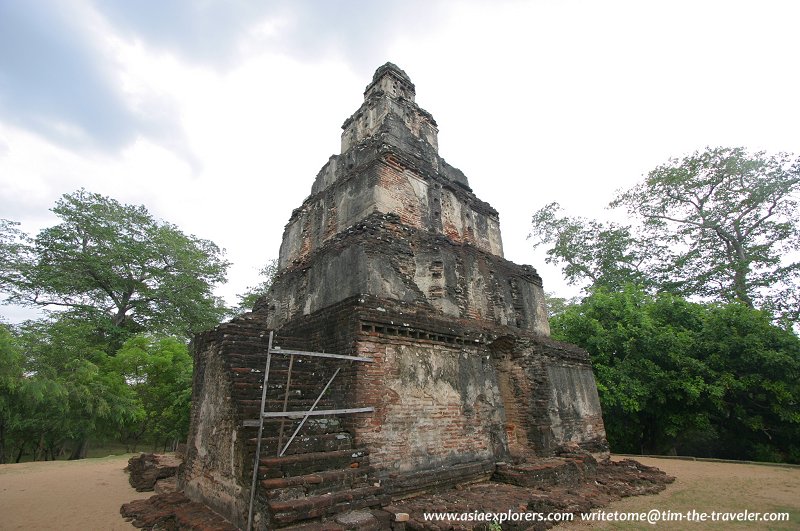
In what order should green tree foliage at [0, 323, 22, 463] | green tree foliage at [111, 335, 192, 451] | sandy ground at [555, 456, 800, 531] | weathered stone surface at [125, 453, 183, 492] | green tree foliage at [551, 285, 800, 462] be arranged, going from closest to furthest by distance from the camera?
sandy ground at [555, 456, 800, 531]
weathered stone surface at [125, 453, 183, 492]
green tree foliage at [0, 323, 22, 463]
green tree foliage at [551, 285, 800, 462]
green tree foliage at [111, 335, 192, 451]

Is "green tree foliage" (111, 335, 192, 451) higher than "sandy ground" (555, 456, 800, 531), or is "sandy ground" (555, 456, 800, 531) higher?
"green tree foliage" (111, 335, 192, 451)

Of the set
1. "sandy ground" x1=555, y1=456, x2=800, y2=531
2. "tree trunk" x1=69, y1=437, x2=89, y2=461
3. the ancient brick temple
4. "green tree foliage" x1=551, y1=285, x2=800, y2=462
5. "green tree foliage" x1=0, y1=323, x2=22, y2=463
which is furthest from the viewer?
"tree trunk" x1=69, y1=437, x2=89, y2=461

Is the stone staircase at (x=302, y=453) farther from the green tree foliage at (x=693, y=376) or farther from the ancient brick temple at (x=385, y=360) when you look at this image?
the green tree foliage at (x=693, y=376)

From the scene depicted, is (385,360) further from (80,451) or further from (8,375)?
(80,451)

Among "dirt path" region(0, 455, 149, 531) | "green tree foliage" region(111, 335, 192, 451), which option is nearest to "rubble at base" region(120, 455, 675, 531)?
"dirt path" region(0, 455, 149, 531)

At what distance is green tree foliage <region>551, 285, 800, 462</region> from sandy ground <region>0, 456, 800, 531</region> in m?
2.32

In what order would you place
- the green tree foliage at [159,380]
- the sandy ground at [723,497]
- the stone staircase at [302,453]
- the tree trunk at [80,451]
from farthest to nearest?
the tree trunk at [80,451] < the green tree foliage at [159,380] < the sandy ground at [723,497] < the stone staircase at [302,453]

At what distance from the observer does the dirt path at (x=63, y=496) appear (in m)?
6.06

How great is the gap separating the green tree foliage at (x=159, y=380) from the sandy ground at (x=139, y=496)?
17.1 ft

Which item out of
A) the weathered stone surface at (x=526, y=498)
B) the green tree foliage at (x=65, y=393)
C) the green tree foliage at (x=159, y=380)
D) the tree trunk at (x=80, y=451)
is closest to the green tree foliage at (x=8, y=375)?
the green tree foliage at (x=65, y=393)

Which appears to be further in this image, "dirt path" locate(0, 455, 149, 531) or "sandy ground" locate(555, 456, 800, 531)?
"dirt path" locate(0, 455, 149, 531)

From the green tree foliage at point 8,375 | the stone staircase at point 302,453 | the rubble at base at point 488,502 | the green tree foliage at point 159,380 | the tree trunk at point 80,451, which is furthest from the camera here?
the tree trunk at point 80,451

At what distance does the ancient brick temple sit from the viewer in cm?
512

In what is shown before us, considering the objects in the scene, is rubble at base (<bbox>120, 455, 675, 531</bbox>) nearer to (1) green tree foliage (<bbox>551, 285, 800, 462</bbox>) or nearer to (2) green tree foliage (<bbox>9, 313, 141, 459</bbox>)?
(1) green tree foliage (<bbox>551, 285, 800, 462</bbox>)
